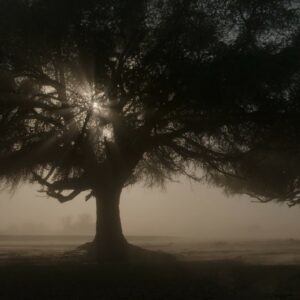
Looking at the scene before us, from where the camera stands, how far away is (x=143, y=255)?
96.2ft

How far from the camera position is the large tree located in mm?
22516

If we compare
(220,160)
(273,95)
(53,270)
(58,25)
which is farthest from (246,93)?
(53,270)

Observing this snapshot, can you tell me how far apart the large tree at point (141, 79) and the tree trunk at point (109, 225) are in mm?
2654

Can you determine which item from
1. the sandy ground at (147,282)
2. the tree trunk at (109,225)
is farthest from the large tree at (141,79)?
the sandy ground at (147,282)

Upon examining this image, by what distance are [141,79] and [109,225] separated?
8.42 m

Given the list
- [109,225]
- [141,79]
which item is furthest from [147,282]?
[109,225]

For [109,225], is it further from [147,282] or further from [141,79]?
[147,282]

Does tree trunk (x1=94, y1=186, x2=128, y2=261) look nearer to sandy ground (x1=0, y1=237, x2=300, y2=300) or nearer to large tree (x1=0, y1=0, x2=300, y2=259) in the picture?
large tree (x1=0, y1=0, x2=300, y2=259)

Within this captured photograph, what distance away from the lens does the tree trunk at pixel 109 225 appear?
93.2 ft

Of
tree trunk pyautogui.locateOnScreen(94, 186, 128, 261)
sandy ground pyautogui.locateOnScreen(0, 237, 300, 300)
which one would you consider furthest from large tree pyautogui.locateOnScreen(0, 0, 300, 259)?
sandy ground pyautogui.locateOnScreen(0, 237, 300, 300)

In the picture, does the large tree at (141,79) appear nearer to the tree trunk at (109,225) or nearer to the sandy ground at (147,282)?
the tree trunk at (109,225)

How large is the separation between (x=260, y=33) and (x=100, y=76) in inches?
257

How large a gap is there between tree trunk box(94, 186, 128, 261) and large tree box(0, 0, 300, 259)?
2.65 m

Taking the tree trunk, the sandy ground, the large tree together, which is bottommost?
the sandy ground
